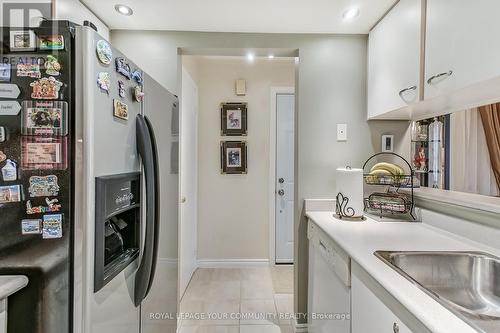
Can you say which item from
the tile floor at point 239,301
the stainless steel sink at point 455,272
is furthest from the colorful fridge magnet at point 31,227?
the tile floor at point 239,301

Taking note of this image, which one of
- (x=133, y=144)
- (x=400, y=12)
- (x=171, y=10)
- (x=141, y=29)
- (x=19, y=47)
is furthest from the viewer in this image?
(x=141, y=29)

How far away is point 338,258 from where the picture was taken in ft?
4.38

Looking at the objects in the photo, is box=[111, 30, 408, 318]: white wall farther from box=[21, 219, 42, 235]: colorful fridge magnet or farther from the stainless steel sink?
box=[21, 219, 42, 235]: colorful fridge magnet

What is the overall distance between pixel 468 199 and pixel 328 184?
34.3 inches

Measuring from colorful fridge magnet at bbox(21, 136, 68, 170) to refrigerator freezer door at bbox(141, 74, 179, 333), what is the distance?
1.48 ft

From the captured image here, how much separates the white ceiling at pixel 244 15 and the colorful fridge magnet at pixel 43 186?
130 cm

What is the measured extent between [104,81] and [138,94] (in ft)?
0.79

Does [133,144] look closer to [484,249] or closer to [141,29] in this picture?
[141,29]

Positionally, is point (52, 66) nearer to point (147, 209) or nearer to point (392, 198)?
point (147, 209)

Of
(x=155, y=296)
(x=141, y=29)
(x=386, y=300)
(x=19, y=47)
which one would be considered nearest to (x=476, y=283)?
(x=386, y=300)

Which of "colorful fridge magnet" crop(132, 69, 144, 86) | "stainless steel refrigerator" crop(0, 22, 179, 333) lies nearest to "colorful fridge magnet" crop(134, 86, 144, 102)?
"colorful fridge magnet" crop(132, 69, 144, 86)

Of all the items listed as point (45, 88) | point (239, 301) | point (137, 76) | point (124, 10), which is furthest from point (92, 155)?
point (239, 301)

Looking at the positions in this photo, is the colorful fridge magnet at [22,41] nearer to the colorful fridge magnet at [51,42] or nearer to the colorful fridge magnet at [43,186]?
the colorful fridge magnet at [51,42]

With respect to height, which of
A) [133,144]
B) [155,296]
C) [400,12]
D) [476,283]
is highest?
[400,12]
